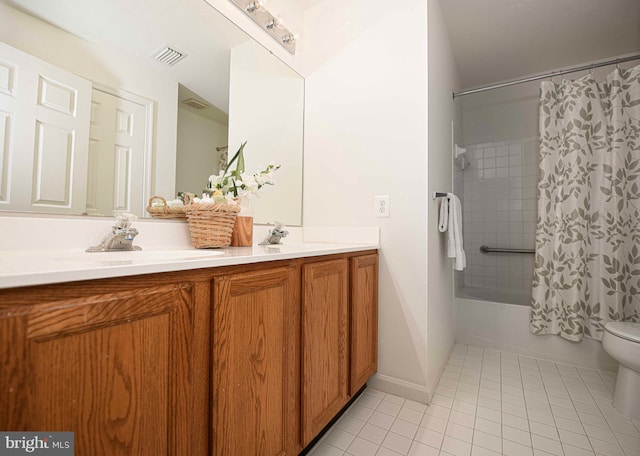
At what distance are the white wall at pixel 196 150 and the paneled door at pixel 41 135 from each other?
0.32 metres

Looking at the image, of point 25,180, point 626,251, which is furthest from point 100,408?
point 626,251

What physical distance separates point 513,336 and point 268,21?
106 inches

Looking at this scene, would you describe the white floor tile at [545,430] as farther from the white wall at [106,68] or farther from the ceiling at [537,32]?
the ceiling at [537,32]

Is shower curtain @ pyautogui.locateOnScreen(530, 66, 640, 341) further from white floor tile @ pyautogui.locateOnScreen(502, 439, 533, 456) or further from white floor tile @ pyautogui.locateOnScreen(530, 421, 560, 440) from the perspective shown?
white floor tile @ pyautogui.locateOnScreen(502, 439, 533, 456)

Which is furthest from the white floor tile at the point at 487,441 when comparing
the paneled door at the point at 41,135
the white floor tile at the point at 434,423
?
the paneled door at the point at 41,135

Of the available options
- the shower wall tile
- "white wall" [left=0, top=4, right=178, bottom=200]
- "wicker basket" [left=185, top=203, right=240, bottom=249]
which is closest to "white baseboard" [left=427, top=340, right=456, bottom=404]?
the shower wall tile

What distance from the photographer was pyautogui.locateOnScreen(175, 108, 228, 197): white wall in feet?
3.84

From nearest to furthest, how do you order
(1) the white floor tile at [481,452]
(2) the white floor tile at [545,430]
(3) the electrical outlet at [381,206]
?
1. (1) the white floor tile at [481,452]
2. (2) the white floor tile at [545,430]
3. (3) the electrical outlet at [381,206]

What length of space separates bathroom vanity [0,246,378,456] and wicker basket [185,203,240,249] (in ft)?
1.13

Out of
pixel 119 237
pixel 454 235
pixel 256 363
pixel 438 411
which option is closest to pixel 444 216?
pixel 454 235

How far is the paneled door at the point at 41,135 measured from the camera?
29.7 inches

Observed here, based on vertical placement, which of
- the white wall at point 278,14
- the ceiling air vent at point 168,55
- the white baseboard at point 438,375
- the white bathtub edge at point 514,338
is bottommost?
the white baseboard at point 438,375

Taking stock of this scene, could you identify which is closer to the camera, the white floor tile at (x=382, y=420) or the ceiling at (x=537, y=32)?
the white floor tile at (x=382, y=420)

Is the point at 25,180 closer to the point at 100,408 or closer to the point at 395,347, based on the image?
the point at 100,408
